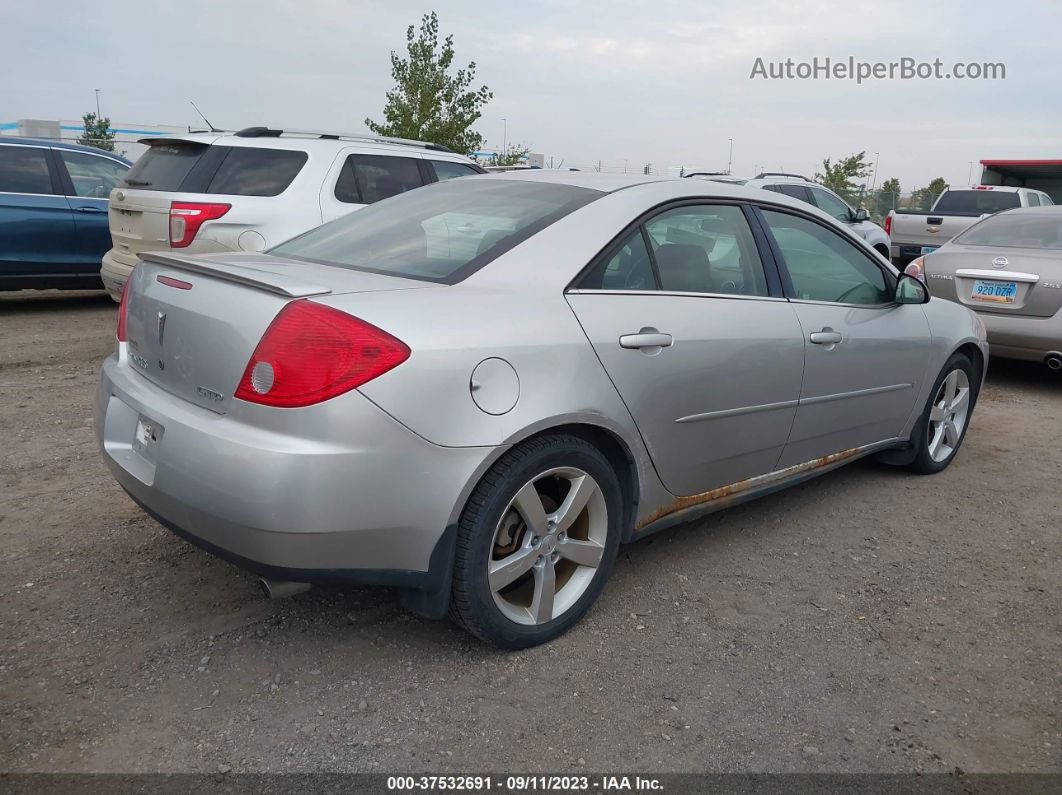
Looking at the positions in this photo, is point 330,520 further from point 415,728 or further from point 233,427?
point 415,728

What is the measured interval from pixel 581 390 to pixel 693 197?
3.68ft

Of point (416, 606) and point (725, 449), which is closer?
point (416, 606)

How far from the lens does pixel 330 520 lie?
7.61 feet

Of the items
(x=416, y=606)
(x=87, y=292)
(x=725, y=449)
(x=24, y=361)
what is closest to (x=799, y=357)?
(x=725, y=449)

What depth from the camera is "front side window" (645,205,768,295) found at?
323 centimetres

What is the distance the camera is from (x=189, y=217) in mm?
6395

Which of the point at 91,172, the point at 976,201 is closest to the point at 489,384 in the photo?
the point at 91,172

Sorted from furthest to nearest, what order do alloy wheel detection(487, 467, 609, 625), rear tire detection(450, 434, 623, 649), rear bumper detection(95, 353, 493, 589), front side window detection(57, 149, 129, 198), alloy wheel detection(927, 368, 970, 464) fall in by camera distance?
1. front side window detection(57, 149, 129, 198)
2. alloy wheel detection(927, 368, 970, 464)
3. alloy wheel detection(487, 467, 609, 625)
4. rear tire detection(450, 434, 623, 649)
5. rear bumper detection(95, 353, 493, 589)

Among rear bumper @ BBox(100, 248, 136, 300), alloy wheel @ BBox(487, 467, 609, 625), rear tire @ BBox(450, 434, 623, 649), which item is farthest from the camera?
rear bumper @ BBox(100, 248, 136, 300)

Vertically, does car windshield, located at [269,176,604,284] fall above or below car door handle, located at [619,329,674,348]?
above

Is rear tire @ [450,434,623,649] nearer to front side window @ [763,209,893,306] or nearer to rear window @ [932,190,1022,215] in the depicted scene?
front side window @ [763,209,893,306]

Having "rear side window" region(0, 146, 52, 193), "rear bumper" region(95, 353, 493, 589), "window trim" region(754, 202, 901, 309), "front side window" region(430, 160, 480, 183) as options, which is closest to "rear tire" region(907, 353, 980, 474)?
"window trim" region(754, 202, 901, 309)

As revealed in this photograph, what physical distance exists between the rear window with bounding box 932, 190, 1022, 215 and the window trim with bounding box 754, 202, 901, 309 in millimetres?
11734

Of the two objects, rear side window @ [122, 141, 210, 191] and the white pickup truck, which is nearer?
rear side window @ [122, 141, 210, 191]
